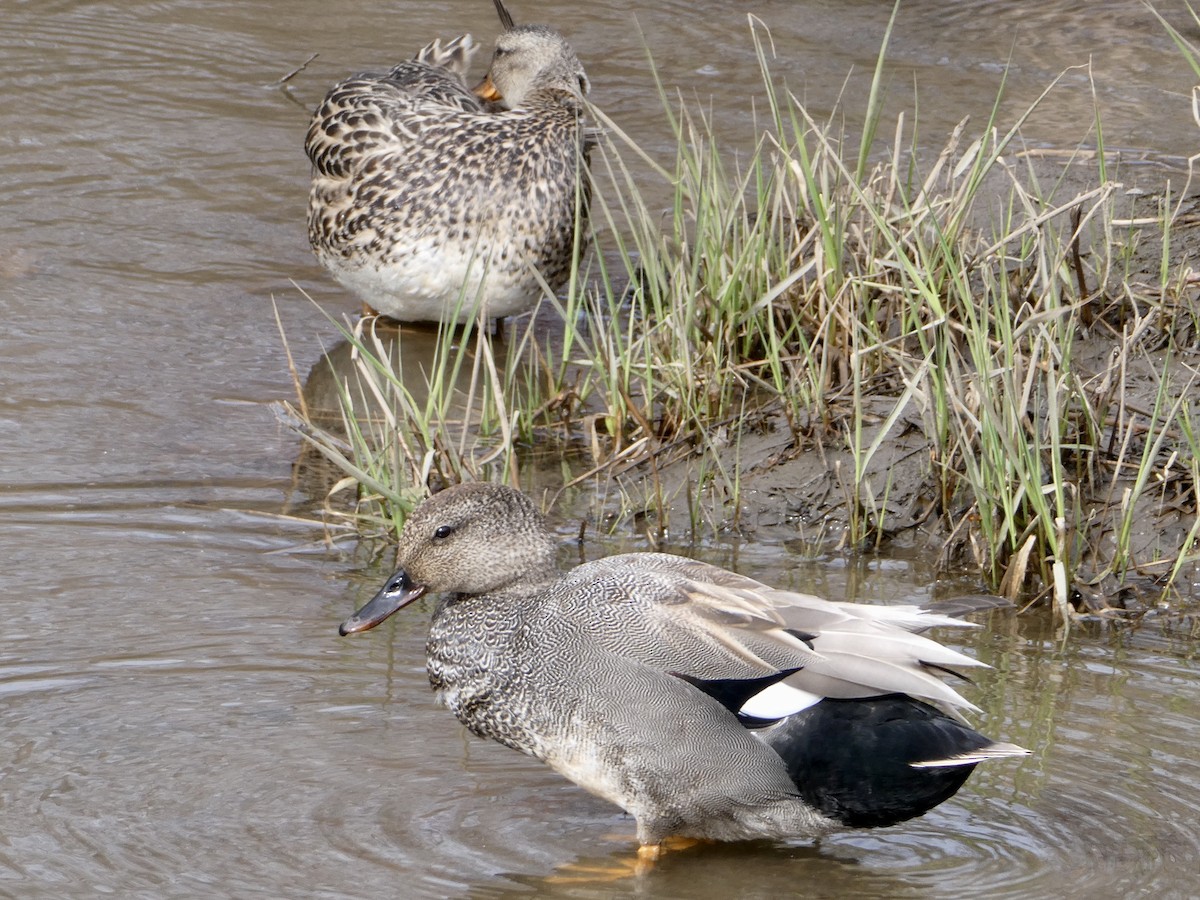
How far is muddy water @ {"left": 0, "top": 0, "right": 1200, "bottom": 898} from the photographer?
117 inches

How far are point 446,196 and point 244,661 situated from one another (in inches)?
90.8

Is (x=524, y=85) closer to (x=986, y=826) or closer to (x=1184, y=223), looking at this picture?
(x=1184, y=223)

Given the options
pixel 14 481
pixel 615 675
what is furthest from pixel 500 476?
pixel 615 675

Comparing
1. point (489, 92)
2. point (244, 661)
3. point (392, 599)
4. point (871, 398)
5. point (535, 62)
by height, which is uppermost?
point (535, 62)

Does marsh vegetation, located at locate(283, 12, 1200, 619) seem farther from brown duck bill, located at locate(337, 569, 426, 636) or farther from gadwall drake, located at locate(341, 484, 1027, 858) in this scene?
gadwall drake, located at locate(341, 484, 1027, 858)

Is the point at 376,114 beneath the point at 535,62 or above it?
beneath

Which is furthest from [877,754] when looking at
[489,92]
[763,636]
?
[489,92]

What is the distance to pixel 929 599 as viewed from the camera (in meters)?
4.02

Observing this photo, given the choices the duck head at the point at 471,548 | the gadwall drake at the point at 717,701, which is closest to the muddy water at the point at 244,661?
the gadwall drake at the point at 717,701

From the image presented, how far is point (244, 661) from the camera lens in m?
3.68

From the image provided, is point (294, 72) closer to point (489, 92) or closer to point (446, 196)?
point (489, 92)

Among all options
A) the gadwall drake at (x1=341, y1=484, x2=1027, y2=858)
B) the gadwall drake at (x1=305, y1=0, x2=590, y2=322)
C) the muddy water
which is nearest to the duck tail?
the gadwall drake at (x1=341, y1=484, x2=1027, y2=858)

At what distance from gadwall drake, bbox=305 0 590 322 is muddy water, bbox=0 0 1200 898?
404mm

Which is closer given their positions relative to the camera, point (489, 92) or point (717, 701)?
point (717, 701)
